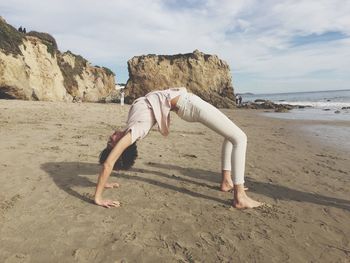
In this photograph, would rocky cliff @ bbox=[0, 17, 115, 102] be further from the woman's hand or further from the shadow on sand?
the woman's hand

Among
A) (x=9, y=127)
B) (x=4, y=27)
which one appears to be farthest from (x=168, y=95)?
(x=4, y=27)

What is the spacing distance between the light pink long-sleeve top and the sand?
832 mm

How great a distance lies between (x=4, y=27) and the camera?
24.8 m

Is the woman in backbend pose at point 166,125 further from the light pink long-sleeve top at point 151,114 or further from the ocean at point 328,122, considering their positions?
the ocean at point 328,122

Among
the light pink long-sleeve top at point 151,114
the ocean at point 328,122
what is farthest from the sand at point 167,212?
the ocean at point 328,122

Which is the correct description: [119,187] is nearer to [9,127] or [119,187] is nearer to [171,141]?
[171,141]

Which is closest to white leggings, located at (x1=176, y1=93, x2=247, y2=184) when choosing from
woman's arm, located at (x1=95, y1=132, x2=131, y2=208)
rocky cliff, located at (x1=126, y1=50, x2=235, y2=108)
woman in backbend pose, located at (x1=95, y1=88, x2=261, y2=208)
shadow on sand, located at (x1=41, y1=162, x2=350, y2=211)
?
woman in backbend pose, located at (x1=95, y1=88, x2=261, y2=208)

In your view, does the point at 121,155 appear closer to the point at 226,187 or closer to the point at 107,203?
the point at 107,203

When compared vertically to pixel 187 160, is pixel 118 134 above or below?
above

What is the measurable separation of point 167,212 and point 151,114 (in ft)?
3.52

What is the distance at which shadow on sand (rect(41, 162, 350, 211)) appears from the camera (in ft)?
14.8

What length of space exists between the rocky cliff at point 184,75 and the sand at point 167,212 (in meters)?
36.4

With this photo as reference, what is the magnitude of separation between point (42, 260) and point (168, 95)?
81.5 inches

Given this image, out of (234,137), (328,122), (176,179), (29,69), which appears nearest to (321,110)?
(328,122)
